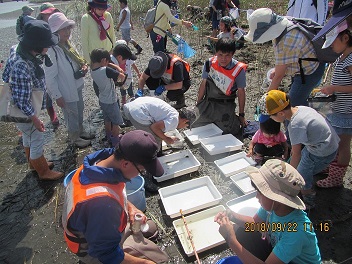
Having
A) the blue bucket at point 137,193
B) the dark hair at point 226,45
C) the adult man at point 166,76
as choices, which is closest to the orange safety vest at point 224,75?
the dark hair at point 226,45

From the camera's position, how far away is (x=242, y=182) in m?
3.35

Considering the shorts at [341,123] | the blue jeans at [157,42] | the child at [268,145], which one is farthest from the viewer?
the blue jeans at [157,42]

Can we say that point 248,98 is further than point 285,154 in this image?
Yes

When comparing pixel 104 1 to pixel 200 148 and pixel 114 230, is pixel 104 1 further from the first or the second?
pixel 114 230

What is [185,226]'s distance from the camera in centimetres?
275

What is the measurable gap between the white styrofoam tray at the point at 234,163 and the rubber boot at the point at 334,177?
Result: 800mm

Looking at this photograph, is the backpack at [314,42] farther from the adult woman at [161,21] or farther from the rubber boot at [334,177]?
the adult woman at [161,21]

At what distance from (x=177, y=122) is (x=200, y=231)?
1.23 meters

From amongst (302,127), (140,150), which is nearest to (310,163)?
(302,127)

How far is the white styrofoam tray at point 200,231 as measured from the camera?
8.53 feet

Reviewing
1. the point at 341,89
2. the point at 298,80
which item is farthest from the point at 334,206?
the point at 298,80

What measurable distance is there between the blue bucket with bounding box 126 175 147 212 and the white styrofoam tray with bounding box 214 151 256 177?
3.56 feet

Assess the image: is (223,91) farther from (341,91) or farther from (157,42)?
(157,42)

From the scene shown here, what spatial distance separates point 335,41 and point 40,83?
307 centimetres
